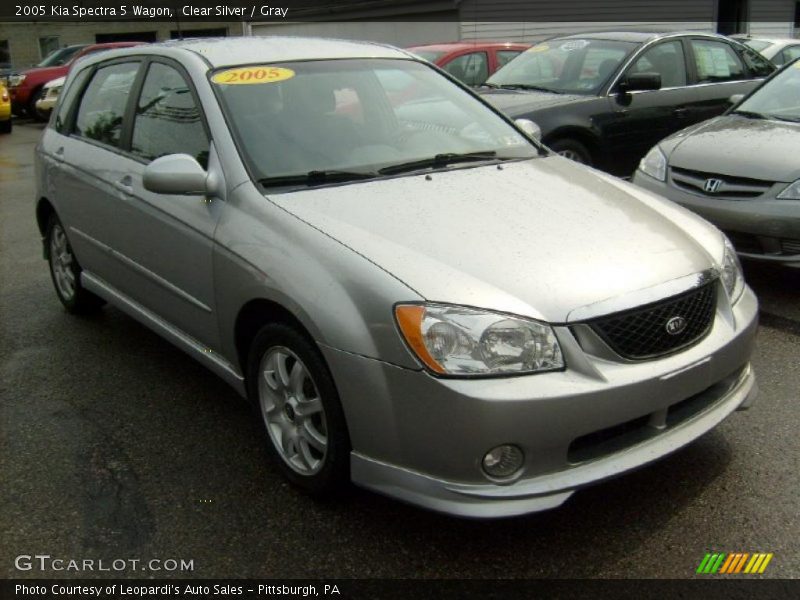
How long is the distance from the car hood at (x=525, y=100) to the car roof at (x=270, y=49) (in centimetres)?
325

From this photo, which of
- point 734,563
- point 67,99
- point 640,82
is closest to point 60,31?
point 640,82

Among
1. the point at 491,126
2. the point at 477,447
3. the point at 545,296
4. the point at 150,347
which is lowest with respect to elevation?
the point at 150,347

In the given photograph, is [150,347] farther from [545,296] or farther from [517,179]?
[545,296]

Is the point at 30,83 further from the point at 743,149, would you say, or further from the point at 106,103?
the point at 743,149

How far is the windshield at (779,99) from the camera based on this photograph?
20.0ft

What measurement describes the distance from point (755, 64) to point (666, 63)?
1471 mm

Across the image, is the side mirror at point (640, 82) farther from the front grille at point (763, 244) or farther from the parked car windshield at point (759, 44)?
the parked car windshield at point (759, 44)

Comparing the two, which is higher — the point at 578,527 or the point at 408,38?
the point at 408,38

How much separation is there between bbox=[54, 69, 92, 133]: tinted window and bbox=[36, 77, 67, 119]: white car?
45.2 ft

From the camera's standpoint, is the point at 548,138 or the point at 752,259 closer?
the point at 752,259

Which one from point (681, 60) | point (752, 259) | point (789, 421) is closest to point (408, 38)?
point (681, 60)

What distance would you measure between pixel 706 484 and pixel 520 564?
0.87 meters

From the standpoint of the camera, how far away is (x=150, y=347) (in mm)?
4855

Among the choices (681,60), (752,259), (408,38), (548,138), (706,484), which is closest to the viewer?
(706,484)
